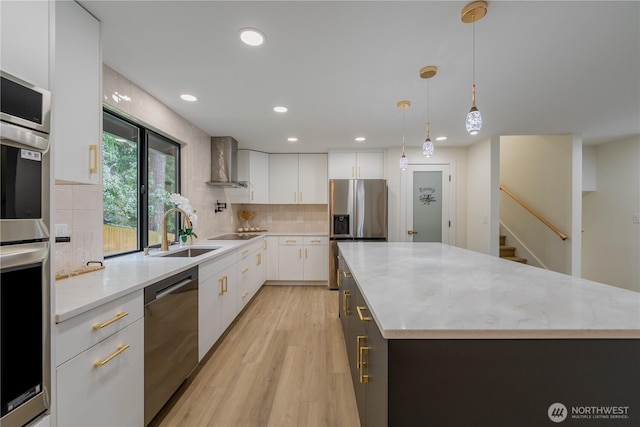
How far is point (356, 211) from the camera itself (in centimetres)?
428

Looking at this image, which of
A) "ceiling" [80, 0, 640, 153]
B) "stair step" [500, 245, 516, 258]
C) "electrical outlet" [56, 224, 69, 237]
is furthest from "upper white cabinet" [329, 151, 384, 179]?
"electrical outlet" [56, 224, 69, 237]

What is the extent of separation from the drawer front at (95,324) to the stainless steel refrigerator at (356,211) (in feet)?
Result: 10.5

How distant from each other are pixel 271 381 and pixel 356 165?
3459mm

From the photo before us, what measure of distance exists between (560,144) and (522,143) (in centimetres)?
A: 89

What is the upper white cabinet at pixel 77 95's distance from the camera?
49.6 inches

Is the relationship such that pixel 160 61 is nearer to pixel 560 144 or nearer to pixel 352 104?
pixel 352 104

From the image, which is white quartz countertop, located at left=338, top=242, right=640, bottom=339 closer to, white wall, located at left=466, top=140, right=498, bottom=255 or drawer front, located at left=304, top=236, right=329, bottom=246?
white wall, located at left=466, top=140, right=498, bottom=255

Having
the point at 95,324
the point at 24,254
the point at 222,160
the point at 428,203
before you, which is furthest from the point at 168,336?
the point at 428,203

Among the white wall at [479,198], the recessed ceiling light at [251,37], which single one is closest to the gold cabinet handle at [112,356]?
the recessed ceiling light at [251,37]

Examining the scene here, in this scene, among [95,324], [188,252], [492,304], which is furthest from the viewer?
[188,252]

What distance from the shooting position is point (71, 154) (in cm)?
131

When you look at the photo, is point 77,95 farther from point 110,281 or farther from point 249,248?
point 249,248

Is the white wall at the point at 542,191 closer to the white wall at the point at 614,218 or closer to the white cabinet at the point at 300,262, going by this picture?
the white wall at the point at 614,218

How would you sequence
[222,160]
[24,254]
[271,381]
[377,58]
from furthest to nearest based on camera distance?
[222,160] < [271,381] < [377,58] < [24,254]
